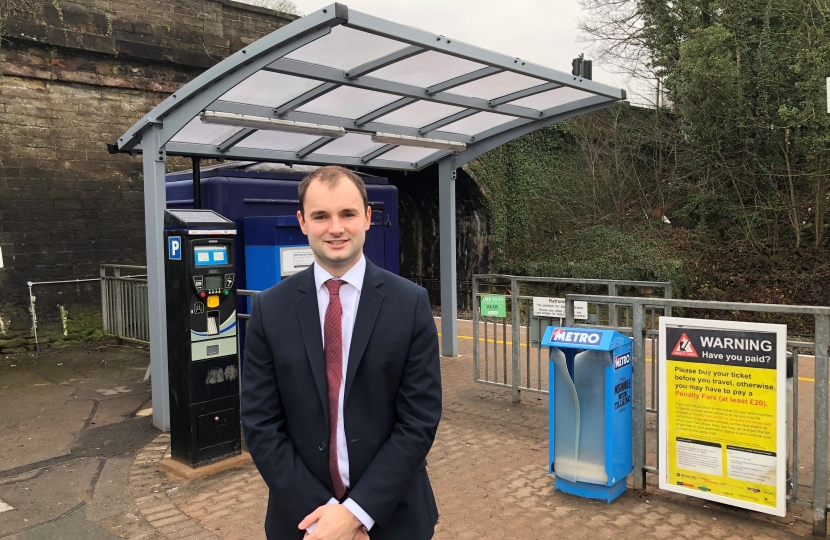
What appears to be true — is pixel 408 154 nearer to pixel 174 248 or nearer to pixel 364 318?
pixel 174 248

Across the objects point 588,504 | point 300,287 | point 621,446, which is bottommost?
point 588,504

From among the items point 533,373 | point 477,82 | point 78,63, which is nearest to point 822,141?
point 533,373

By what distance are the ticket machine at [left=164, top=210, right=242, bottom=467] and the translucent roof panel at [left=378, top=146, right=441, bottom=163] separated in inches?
140

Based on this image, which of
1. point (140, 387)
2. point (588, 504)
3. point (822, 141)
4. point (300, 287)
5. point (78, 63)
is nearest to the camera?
point (300, 287)

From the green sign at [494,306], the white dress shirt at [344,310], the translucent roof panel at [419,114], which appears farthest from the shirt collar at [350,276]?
the translucent roof panel at [419,114]

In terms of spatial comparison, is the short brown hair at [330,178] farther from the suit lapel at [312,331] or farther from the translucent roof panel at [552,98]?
the translucent roof panel at [552,98]

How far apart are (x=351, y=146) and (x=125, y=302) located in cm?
504

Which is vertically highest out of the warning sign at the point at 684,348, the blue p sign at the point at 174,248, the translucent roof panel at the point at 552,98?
the translucent roof panel at the point at 552,98

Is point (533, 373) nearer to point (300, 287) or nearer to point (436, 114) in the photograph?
point (436, 114)

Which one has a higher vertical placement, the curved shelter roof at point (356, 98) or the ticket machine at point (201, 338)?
the curved shelter roof at point (356, 98)

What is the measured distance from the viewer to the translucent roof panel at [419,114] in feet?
22.5

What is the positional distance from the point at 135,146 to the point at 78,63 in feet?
17.1

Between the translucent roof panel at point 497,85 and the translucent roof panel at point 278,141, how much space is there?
72.2 inches

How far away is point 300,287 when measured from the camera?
2.09m
